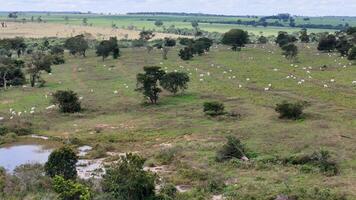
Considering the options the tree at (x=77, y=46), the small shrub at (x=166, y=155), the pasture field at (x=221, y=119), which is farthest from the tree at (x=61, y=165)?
the tree at (x=77, y=46)

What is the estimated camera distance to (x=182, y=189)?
2714 centimetres

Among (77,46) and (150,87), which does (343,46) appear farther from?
(150,87)

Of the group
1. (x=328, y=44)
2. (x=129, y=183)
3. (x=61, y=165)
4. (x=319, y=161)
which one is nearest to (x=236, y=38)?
(x=328, y=44)

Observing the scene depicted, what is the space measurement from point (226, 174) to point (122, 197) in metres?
6.41

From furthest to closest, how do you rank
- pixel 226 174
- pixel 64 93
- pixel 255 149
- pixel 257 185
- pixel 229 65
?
pixel 229 65
pixel 64 93
pixel 255 149
pixel 226 174
pixel 257 185

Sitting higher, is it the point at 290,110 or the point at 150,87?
the point at 290,110

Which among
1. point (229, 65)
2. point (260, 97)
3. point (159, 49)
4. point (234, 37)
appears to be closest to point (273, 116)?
point (260, 97)

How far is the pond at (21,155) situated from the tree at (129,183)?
31.2ft

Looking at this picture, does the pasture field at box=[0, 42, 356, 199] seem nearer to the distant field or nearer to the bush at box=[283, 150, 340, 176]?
the bush at box=[283, 150, 340, 176]

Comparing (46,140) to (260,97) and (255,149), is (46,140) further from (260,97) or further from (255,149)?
(260,97)

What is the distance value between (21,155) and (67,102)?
39.1 ft

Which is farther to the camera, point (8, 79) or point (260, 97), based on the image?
point (8, 79)

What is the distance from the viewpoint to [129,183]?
2431 cm

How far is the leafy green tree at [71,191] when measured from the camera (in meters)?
23.8
